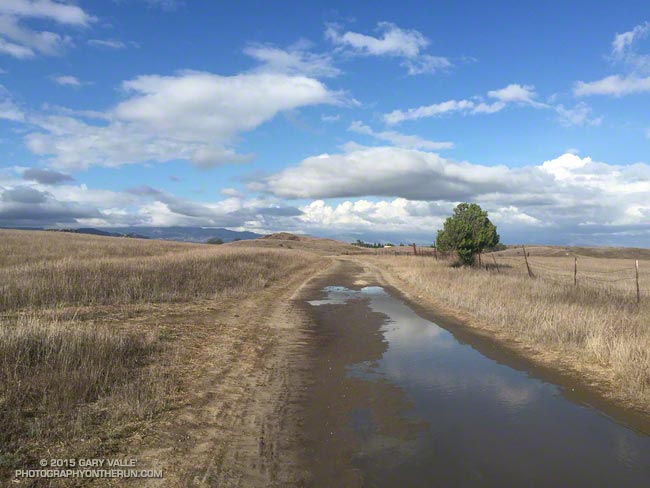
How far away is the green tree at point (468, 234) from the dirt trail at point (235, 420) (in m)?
29.0

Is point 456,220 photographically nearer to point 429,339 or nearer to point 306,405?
point 429,339

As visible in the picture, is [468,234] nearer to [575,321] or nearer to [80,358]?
[575,321]

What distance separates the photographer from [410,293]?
78.4 ft

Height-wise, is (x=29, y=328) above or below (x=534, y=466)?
above

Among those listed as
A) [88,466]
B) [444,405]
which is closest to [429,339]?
[444,405]

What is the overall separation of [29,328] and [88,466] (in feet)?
16.3

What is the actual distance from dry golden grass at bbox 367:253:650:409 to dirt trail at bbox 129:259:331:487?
612cm

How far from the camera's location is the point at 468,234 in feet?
124

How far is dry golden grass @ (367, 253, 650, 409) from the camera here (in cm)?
855

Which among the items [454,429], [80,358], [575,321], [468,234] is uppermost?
[468,234]

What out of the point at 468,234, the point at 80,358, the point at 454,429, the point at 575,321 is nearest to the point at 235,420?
the point at 454,429

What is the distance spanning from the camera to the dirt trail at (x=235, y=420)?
4.89 meters

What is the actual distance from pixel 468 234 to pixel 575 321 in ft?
86.5

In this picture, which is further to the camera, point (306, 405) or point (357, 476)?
point (306, 405)
